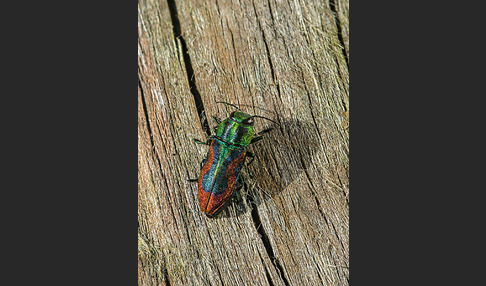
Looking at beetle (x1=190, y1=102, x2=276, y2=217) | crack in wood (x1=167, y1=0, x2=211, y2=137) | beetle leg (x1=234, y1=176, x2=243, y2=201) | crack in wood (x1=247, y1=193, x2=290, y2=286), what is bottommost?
crack in wood (x1=247, y1=193, x2=290, y2=286)

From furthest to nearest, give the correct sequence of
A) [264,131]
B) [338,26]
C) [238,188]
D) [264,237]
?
[338,26]
[264,131]
[238,188]
[264,237]

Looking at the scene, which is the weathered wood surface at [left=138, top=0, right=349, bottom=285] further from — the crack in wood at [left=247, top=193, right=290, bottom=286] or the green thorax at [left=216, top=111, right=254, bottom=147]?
the green thorax at [left=216, top=111, right=254, bottom=147]

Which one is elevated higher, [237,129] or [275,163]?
[237,129]

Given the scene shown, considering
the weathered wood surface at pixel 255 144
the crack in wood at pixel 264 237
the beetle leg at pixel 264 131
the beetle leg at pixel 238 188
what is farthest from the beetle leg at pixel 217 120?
the crack in wood at pixel 264 237

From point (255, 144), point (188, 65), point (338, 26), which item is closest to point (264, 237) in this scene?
point (255, 144)

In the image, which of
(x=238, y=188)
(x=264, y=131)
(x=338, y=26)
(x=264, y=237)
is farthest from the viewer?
(x=338, y=26)

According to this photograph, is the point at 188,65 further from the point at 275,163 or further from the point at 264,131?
the point at 275,163

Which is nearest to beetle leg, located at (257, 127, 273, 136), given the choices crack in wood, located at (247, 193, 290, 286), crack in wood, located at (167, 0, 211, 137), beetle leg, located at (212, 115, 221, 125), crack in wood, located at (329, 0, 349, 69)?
beetle leg, located at (212, 115, 221, 125)
